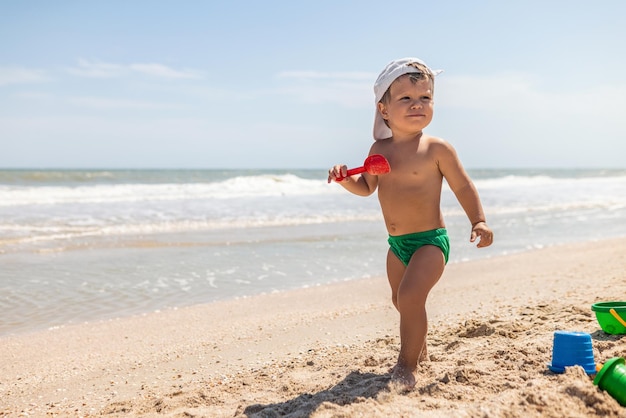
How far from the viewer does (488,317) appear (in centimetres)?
404

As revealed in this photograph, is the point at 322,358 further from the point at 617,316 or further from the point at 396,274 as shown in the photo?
the point at 617,316

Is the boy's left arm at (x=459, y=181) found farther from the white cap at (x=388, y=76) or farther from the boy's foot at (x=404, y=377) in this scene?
the boy's foot at (x=404, y=377)

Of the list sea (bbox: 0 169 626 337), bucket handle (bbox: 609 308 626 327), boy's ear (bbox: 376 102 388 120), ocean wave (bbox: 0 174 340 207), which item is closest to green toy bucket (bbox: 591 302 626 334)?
bucket handle (bbox: 609 308 626 327)

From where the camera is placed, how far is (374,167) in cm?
303

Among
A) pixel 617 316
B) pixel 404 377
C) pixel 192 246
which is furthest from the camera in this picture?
pixel 192 246

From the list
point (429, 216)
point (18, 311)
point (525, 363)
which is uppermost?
point (429, 216)

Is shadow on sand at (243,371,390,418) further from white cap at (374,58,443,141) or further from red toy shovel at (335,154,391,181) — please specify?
white cap at (374,58,443,141)

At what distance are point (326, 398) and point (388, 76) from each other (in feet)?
5.29

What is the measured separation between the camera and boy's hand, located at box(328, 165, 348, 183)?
3033mm

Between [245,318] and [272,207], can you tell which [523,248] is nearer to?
[245,318]

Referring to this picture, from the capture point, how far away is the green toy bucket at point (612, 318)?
10.3ft

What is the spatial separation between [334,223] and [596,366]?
9.25 metres

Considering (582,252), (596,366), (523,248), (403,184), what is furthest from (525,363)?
(523,248)

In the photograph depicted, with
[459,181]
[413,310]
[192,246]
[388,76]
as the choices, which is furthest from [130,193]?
[413,310]
